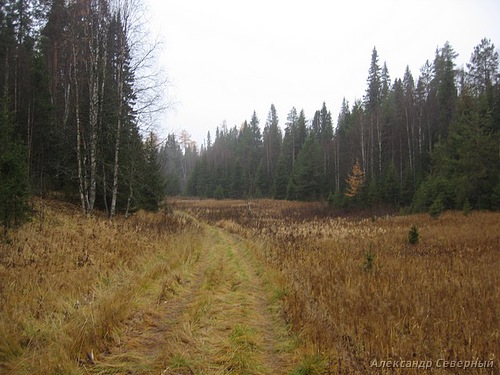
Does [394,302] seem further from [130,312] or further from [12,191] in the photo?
[12,191]

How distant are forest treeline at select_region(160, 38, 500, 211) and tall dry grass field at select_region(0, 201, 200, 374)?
26.8 feet

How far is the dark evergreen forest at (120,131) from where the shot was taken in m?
12.6

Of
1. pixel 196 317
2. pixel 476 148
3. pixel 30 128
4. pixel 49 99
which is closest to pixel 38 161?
pixel 30 128

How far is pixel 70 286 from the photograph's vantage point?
524cm

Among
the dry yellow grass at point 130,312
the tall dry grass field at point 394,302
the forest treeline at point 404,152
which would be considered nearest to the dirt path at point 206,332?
the dry yellow grass at point 130,312

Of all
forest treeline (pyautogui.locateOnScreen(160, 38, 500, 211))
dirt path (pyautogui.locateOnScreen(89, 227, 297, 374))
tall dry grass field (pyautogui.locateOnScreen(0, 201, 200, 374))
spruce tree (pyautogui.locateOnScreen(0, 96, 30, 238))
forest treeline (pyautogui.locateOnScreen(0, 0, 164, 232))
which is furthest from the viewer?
forest treeline (pyautogui.locateOnScreen(160, 38, 500, 211))

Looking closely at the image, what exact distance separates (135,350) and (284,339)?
202 centimetres

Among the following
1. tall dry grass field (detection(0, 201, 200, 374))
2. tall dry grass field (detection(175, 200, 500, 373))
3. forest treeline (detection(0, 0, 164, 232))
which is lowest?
tall dry grass field (detection(175, 200, 500, 373))

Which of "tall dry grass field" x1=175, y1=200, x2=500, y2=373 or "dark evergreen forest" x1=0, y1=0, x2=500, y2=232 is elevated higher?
"dark evergreen forest" x1=0, y1=0, x2=500, y2=232

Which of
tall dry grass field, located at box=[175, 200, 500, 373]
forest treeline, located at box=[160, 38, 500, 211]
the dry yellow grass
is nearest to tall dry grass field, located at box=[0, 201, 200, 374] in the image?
the dry yellow grass

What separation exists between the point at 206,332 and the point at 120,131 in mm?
11361

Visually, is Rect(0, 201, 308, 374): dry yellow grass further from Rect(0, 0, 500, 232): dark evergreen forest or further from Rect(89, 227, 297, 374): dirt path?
Rect(0, 0, 500, 232): dark evergreen forest

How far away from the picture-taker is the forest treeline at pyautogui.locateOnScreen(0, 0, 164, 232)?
12406 millimetres

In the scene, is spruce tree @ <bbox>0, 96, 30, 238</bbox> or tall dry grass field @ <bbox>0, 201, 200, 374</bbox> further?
spruce tree @ <bbox>0, 96, 30, 238</bbox>
